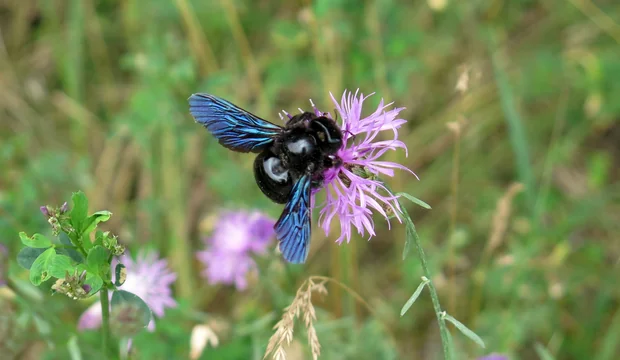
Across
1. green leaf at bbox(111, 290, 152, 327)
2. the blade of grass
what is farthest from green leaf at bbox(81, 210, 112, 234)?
the blade of grass

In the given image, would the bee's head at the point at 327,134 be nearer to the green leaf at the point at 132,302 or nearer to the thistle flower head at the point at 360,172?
the thistle flower head at the point at 360,172

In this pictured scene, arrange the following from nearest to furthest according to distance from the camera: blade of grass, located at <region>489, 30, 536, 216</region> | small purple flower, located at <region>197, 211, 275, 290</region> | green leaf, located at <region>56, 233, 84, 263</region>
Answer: green leaf, located at <region>56, 233, 84, 263</region> → small purple flower, located at <region>197, 211, 275, 290</region> → blade of grass, located at <region>489, 30, 536, 216</region>

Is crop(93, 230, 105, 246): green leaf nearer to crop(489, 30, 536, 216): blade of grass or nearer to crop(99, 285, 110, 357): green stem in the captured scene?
crop(99, 285, 110, 357): green stem

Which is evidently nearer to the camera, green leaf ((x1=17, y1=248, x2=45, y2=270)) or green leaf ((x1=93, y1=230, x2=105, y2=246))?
green leaf ((x1=93, y1=230, x2=105, y2=246))

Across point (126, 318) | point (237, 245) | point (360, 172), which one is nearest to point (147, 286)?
point (237, 245)

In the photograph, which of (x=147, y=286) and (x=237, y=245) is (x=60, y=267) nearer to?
(x=147, y=286)

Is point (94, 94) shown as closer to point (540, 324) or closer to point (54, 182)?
point (54, 182)

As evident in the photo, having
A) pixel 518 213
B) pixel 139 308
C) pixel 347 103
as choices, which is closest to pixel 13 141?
pixel 139 308
